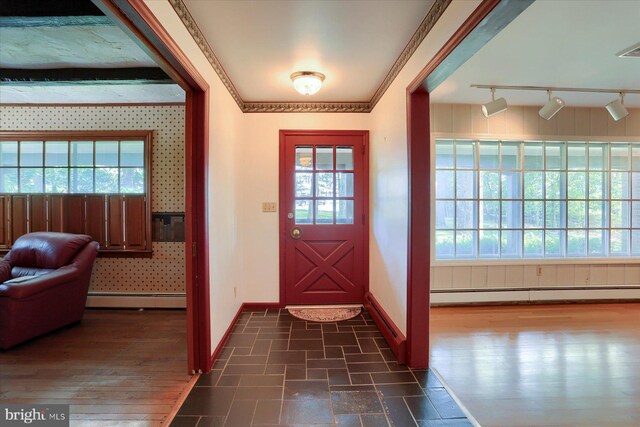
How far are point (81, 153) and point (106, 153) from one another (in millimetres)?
293

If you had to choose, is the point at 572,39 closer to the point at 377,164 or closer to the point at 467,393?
the point at 377,164

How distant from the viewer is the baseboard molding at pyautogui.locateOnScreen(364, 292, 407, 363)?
2131 millimetres

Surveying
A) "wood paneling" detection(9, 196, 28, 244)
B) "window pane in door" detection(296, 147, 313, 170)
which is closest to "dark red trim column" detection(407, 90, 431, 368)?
"window pane in door" detection(296, 147, 313, 170)

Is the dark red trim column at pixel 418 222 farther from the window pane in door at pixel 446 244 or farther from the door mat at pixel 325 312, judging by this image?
the window pane in door at pixel 446 244

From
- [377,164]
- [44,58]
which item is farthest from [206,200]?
[44,58]

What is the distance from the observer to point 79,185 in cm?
327

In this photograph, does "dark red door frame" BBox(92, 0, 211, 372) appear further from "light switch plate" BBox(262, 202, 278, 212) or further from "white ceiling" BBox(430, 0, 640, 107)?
"white ceiling" BBox(430, 0, 640, 107)

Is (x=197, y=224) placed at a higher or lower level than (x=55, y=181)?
lower

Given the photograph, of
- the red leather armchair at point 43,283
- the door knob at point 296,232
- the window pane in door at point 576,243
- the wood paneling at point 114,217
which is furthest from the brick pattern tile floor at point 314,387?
the window pane in door at point 576,243

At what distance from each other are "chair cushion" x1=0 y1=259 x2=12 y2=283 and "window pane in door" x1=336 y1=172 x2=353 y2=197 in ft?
11.7

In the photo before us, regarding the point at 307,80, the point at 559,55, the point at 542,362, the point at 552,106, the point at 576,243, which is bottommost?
the point at 542,362

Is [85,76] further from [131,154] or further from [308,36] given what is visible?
[308,36]

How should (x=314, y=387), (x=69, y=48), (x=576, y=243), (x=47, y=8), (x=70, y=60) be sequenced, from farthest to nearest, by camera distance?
(x=576, y=243)
(x=70, y=60)
(x=69, y=48)
(x=314, y=387)
(x=47, y=8)

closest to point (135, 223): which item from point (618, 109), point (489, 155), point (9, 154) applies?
point (9, 154)
